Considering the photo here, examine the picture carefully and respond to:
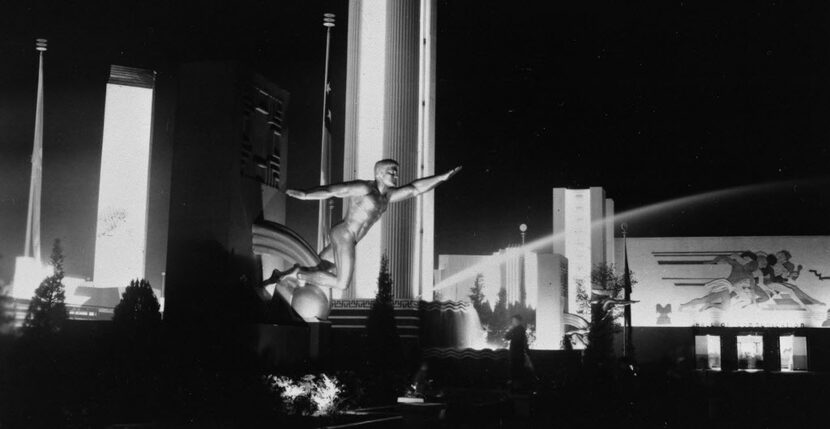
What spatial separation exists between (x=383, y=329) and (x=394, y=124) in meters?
10.6

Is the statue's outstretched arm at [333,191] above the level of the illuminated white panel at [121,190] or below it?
below

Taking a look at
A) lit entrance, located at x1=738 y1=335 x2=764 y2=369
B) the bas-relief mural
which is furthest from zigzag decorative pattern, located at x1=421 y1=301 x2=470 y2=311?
the bas-relief mural

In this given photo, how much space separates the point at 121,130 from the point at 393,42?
2956cm

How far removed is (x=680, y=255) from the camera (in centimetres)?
6162

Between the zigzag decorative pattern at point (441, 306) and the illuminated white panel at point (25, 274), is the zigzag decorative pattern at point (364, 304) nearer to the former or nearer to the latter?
the zigzag decorative pattern at point (441, 306)

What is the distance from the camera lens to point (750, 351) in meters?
50.1

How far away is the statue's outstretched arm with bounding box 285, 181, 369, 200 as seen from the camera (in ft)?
58.2

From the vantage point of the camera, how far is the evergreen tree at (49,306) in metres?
13.1

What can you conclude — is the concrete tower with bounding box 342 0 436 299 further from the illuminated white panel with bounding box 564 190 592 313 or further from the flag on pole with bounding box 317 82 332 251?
the illuminated white panel with bounding box 564 190 592 313

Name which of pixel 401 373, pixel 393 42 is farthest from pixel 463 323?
pixel 401 373

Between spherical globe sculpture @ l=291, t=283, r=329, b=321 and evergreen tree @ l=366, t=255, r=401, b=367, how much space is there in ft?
21.3

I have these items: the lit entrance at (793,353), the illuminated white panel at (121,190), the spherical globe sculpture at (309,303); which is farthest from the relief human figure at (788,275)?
the spherical globe sculpture at (309,303)

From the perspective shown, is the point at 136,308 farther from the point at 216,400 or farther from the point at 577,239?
the point at 577,239

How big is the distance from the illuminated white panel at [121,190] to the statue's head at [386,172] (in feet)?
129
